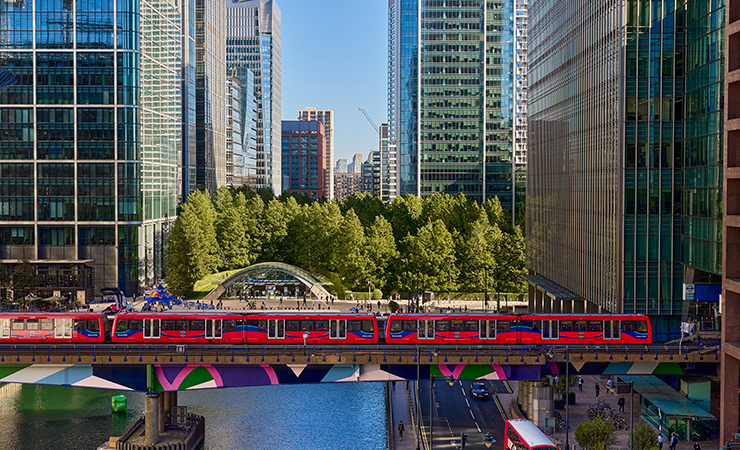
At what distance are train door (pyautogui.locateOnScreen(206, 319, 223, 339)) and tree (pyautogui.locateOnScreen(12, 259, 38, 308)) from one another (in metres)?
57.0

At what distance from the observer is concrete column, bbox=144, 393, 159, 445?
190 feet

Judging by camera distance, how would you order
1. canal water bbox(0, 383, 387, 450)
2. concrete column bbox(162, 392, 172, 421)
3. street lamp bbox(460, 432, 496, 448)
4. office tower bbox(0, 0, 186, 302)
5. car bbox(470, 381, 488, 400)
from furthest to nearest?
office tower bbox(0, 0, 186, 302), car bbox(470, 381, 488, 400), concrete column bbox(162, 392, 172, 421), canal water bbox(0, 383, 387, 450), street lamp bbox(460, 432, 496, 448)

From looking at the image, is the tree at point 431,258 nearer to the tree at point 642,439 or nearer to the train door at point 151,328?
the train door at point 151,328

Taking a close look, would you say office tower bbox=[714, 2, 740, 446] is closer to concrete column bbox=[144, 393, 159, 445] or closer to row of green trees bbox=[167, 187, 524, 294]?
concrete column bbox=[144, 393, 159, 445]

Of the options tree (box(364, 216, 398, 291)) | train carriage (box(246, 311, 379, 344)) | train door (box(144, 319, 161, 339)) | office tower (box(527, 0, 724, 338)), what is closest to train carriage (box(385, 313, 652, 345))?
train carriage (box(246, 311, 379, 344))

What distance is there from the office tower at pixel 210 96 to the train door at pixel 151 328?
106463 mm

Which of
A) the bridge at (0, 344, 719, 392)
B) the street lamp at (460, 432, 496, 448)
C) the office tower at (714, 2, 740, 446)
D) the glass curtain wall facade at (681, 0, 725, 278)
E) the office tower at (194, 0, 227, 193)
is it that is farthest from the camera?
the office tower at (194, 0, 227, 193)

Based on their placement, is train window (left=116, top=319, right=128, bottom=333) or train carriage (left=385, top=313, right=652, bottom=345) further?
train carriage (left=385, top=313, right=652, bottom=345)

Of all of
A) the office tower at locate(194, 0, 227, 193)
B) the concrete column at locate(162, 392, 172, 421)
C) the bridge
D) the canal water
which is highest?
the office tower at locate(194, 0, 227, 193)

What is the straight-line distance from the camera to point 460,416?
66188 mm

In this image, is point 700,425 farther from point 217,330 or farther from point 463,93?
point 463,93

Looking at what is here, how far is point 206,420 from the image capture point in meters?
67.9

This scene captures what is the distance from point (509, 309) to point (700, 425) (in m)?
48.9

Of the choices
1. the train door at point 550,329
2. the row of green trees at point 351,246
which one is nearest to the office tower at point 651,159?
the train door at point 550,329
